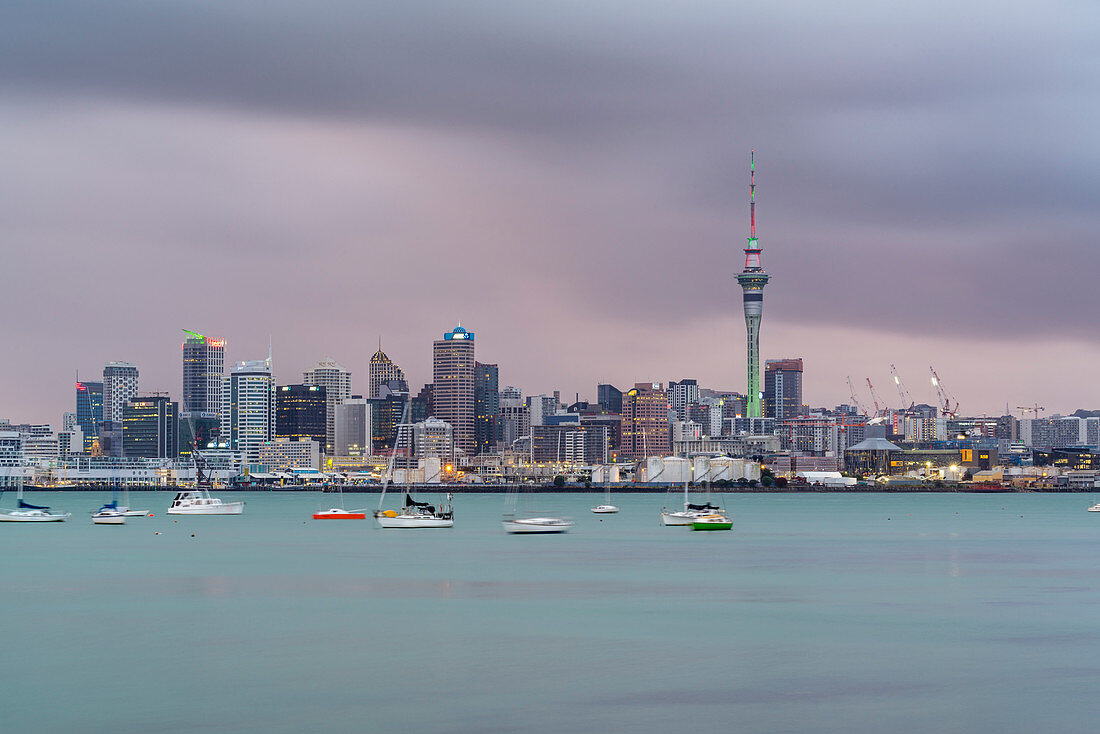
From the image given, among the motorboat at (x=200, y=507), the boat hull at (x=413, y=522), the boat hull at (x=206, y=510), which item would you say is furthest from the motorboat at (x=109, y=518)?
the boat hull at (x=413, y=522)

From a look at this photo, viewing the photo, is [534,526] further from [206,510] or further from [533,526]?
[206,510]

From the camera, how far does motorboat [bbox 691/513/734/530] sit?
134 metres

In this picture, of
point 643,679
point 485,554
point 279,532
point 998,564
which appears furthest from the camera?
point 279,532

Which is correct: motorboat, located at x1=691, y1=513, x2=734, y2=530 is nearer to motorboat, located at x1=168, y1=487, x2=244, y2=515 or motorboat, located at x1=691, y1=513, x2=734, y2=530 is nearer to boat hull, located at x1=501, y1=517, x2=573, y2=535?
boat hull, located at x1=501, y1=517, x2=573, y2=535

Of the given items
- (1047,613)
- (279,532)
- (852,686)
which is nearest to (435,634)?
(852,686)

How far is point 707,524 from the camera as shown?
445ft

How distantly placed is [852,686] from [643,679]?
6209 millimetres

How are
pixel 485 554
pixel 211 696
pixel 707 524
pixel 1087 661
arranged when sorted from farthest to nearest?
pixel 707 524 < pixel 485 554 < pixel 1087 661 < pixel 211 696

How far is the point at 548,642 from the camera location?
5322cm

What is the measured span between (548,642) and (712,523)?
83.5 meters

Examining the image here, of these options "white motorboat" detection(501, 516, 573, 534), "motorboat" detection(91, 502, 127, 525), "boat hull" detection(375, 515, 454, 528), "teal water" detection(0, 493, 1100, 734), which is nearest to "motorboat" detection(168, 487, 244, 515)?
"motorboat" detection(91, 502, 127, 525)

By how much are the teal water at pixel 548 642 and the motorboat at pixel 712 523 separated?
27.2m

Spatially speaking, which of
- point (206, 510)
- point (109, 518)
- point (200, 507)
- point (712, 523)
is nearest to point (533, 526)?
point (712, 523)

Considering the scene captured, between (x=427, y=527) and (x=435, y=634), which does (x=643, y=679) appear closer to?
(x=435, y=634)
